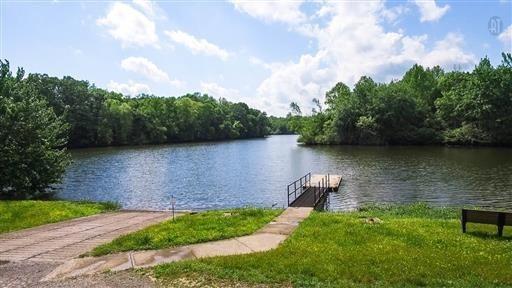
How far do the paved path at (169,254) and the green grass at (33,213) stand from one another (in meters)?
7.53

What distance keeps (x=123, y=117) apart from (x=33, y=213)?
93.9 meters

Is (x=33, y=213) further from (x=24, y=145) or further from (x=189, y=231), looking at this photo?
(x=24, y=145)

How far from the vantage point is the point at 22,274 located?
1117 cm

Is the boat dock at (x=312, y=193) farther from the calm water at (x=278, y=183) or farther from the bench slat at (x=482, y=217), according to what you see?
the bench slat at (x=482, y=217)

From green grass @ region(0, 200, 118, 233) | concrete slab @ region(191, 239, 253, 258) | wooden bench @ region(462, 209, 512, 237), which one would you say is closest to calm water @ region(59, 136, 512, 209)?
green grass @ region(0, 200, 118, 233)

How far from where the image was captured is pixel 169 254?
40.5 ft

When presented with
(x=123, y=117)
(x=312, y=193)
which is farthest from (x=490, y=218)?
(x=123, y=117)

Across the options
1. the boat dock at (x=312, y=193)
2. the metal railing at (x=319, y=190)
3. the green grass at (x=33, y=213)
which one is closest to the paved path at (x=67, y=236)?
the green grass at (x=33, y=213)

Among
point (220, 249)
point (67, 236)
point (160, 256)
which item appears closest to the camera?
point (160, 256)

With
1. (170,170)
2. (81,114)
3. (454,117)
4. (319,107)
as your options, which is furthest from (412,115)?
(81,114)

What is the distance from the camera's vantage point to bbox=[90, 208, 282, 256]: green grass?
13289 millimetres

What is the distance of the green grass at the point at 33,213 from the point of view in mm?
18438

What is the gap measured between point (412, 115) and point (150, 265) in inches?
3539

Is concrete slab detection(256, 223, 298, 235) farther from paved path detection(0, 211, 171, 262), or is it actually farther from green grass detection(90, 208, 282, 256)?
paved path detection(0, 211, 171, 262)
